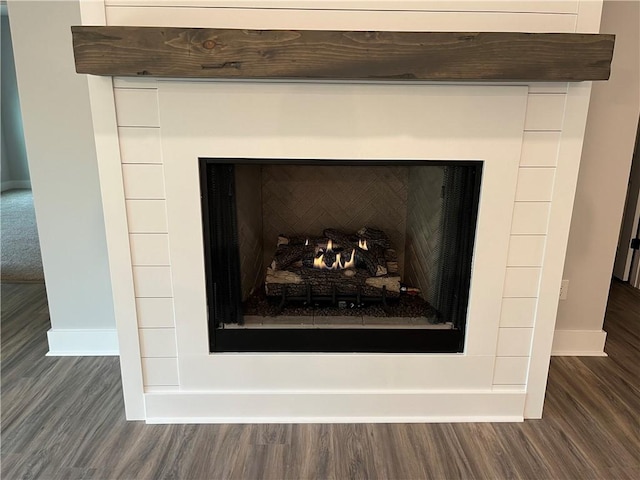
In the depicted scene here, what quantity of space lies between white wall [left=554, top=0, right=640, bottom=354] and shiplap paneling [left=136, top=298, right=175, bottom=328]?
1.81 m

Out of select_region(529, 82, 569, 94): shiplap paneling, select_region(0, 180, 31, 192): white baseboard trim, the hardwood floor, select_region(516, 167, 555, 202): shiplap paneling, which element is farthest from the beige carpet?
select_region(529, 82, 569, 94): shiplap paneling

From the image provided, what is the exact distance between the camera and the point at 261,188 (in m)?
2.08

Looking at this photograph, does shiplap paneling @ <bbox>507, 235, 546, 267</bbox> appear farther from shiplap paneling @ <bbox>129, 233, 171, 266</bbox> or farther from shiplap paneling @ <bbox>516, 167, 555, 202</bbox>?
shiplap paneling @ <bbox>129, 233, 171, 266</bbox>

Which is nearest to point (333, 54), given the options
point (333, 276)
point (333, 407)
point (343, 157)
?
point (343, 157)

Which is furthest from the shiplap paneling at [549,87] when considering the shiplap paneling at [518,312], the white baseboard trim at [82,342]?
the white baseboard trim at [82,342]

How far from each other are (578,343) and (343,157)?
1.64 meters

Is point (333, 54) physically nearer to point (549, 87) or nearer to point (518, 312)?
point (549, 87)

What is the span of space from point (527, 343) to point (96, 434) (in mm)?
1673

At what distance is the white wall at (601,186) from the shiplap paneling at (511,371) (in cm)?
64

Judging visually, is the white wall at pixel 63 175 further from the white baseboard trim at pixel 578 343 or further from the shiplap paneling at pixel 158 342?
the white baseboard trim at pixel 578 343

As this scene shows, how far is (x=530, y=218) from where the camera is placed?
1.64 metres

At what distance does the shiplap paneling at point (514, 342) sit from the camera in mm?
1759

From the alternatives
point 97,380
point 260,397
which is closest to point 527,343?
point 260,397

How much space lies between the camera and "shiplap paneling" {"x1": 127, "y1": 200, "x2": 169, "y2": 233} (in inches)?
63.3
